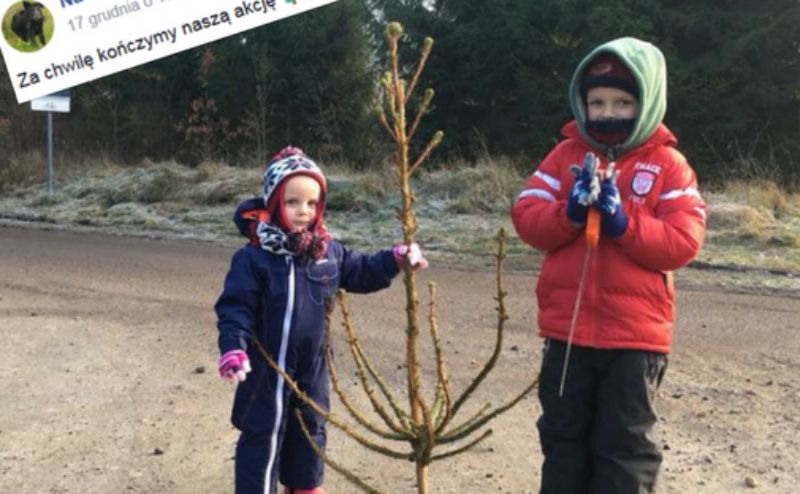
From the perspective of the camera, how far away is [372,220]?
12.6m

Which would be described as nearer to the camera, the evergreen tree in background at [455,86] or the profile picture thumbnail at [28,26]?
the profile picture thumbnail at [28,26]

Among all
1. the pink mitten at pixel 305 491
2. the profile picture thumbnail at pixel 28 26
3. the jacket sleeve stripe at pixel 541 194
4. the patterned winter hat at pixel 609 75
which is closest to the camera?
the patterned winter hat at pixel 609 75

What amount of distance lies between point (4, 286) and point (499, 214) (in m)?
6.80

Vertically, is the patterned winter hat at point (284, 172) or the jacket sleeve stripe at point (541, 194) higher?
the patterned winter hat at point (284, 172)

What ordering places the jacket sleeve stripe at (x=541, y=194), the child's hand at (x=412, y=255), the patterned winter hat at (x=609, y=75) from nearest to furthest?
the child's hand at (x=412, y=255) → the patterned winter hat at (x=609, y=75) → the jacket sleeve stripe at (x=541, y=194)

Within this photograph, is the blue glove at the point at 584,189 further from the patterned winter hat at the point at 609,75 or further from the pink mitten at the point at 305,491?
the pink mitten at the point at 305,491

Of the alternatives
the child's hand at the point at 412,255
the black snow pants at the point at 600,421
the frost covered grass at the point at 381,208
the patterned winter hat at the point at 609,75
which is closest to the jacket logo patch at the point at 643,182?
the patterned winter hat at the point at 609,75

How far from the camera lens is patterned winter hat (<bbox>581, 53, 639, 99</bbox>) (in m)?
2.82

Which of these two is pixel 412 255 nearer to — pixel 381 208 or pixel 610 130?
pixel 610 130

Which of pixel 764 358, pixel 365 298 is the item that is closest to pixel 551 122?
pixel 365 298

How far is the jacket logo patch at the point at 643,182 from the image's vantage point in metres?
2.82

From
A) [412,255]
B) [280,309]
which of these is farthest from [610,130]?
[280,309]

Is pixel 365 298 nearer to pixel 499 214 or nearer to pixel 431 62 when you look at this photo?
pixel 499 214

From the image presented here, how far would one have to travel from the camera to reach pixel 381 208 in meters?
13.1
